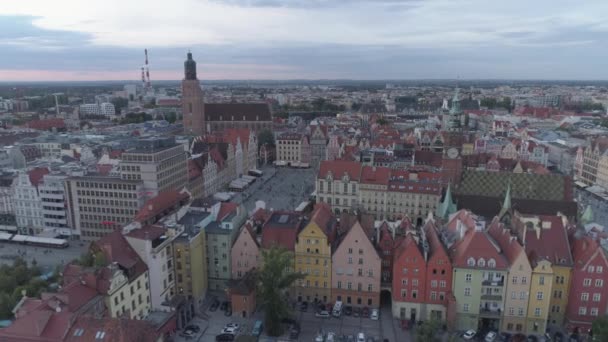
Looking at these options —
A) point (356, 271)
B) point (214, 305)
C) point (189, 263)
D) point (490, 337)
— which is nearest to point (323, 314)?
point (356, 271)

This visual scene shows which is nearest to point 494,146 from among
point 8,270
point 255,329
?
point 255,329

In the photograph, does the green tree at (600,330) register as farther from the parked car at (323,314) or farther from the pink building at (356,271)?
the parked car at (323,314)

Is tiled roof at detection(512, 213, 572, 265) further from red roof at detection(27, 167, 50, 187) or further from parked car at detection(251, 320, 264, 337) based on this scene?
red roof at detection(27, 167, 50, 187)

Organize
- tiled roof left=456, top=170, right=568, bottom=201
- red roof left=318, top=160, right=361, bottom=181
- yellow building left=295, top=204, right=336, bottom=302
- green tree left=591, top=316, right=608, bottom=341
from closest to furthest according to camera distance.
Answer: green tree left=591, top=316, right=608, bottom=341, yellow building left=295, top=204, right=336, bottom=302, tiled roof left=456, top=170, right=568, bottom=201, red roof left=318, top=160, right=361, bottom=181

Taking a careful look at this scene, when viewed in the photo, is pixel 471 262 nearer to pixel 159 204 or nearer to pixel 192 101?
pixel 159 204

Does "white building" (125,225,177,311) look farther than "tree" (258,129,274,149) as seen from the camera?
No

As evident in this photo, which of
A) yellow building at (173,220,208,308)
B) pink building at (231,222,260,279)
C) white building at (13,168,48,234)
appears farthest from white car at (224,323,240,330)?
white building at (13,168,48,234)
